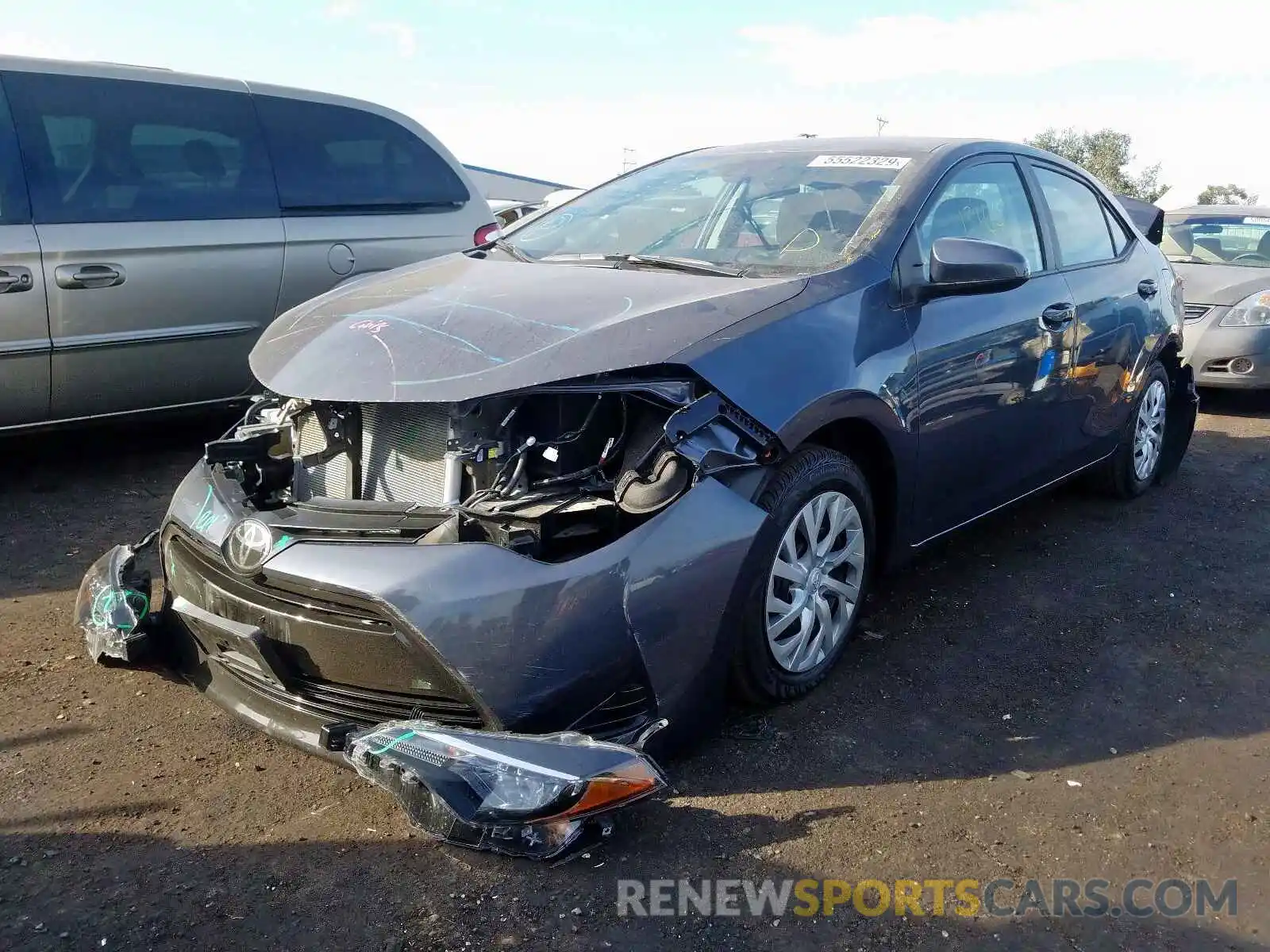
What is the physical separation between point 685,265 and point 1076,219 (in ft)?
7.06

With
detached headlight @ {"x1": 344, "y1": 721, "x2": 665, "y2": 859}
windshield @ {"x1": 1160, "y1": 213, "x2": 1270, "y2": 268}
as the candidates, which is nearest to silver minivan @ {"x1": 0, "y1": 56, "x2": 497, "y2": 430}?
detached headlight @ {"x1": 344, "y1": 721, "x2": 665, "y2": 859}

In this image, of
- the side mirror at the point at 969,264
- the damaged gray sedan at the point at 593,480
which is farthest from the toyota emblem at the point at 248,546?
the side mirror at the point at 969,264

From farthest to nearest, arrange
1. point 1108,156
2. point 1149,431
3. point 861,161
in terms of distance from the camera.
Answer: point 1108,156
point 1149,431
point 861,161

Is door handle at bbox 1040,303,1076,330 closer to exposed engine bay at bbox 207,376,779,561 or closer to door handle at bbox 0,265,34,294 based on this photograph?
exposed engine bay at bbox 207,376,779,561

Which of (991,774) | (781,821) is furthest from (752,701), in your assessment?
→ (991,774)

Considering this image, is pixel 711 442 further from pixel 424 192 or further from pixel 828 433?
pixel 424 192

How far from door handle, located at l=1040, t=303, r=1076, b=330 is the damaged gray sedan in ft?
0.10

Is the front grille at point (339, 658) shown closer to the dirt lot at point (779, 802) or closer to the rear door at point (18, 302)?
the dirt lot at point (779, 802)

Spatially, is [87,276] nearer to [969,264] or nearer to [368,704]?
[368,704]

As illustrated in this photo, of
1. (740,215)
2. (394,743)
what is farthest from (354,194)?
(394,743)

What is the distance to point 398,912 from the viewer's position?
2.29 m

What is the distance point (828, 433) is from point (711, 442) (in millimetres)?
624

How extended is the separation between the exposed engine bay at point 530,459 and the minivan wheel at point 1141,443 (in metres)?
3.03

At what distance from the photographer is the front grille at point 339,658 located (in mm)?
2527
